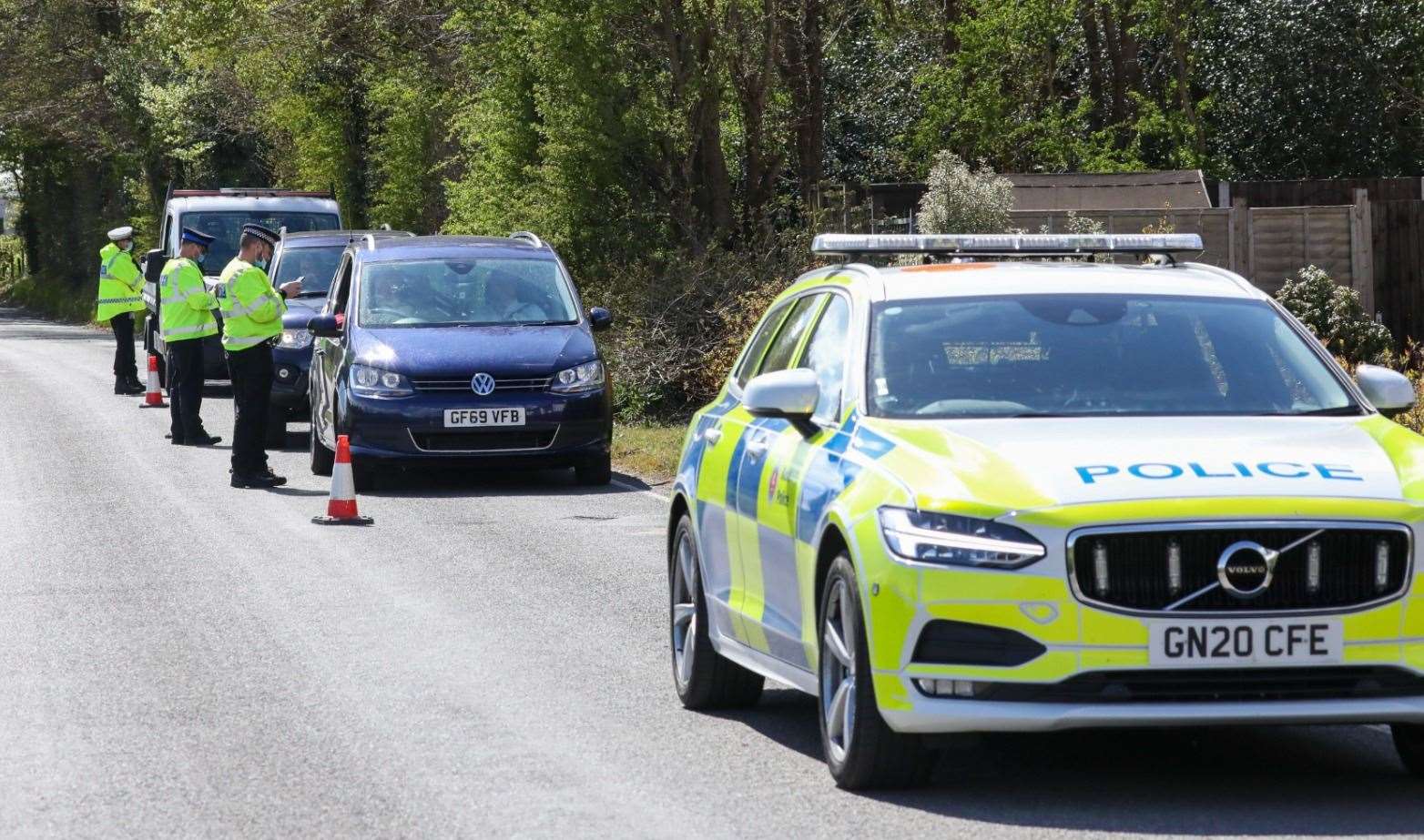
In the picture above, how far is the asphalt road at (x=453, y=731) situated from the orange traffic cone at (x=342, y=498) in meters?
0.25

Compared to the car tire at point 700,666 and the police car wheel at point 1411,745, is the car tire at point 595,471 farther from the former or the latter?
the police car wheel at point 1411,745

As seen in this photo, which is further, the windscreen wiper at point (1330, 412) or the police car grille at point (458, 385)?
the police car grille at point (458, 385)

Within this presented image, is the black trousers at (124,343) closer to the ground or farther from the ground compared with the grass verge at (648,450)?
farther from the ground

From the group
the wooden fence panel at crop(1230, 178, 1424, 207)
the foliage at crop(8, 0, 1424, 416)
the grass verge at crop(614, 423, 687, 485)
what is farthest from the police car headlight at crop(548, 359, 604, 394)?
the wooden fence panel at crop(1230, 178, 1424, 207)

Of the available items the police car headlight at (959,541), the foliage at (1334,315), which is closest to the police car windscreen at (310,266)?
the foliage at (1334,315)

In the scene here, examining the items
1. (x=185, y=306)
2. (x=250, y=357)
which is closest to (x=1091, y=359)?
(x=250, y=357)

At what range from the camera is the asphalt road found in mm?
6551

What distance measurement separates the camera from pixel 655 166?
25938mm

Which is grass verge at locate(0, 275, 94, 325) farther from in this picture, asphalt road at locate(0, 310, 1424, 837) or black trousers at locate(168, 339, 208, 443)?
asphalt road at locate(0, 310, 1424, 837)

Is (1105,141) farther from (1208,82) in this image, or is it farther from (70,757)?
(70,757)

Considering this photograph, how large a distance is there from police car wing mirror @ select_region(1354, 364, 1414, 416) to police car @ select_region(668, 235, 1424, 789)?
0.01 metres

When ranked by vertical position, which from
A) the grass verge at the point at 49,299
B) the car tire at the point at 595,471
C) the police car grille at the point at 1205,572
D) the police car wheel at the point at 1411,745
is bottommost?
the grass verge at the point at 49,299

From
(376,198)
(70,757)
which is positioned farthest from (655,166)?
(70,757)

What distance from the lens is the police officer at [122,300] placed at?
88.8 ft
